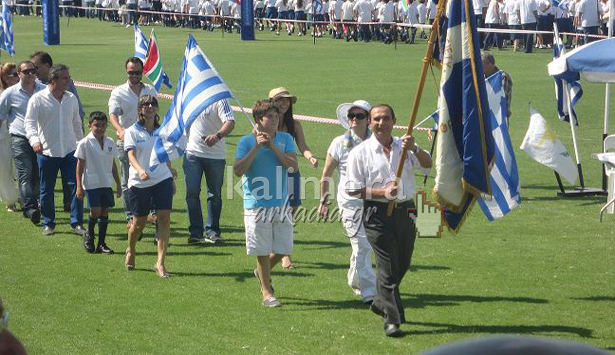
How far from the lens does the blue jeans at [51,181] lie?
13844 millimetres

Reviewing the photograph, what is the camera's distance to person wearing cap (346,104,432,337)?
9352 mm

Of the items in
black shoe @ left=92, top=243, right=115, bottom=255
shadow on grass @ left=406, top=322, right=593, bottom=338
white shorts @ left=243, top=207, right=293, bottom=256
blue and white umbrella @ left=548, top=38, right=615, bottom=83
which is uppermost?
blue and white umbrella @ left=548, top=38, right=615, bottom=83

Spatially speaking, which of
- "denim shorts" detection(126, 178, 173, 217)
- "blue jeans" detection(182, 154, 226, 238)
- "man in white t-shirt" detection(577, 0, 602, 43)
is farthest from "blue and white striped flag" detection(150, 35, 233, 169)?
"man in white t-shirt" detection(577, 0, 602, 43)

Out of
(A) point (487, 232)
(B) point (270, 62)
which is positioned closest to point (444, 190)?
(A) point (487, 232)

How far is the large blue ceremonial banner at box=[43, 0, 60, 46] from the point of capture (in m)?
45.2

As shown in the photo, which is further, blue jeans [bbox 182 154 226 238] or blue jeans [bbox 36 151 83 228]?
blue jeans [bbox 36 151 83 228]

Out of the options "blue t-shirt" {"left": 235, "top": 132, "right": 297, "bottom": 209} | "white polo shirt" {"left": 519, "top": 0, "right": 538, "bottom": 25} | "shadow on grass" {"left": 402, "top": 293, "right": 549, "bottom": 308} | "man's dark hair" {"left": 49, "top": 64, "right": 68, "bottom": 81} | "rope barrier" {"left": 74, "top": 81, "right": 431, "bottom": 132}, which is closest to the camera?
"blue t-shirt" {"left": 235, "top": 132, "right": 297, "bottom": 209}

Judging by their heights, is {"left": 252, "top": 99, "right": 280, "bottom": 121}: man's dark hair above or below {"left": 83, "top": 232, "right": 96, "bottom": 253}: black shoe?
above

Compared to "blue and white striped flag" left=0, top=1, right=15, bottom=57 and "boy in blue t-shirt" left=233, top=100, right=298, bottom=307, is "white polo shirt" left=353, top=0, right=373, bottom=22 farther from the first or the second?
"boy in blue t-shirt" left=233, top=100, right=298, bottom=307

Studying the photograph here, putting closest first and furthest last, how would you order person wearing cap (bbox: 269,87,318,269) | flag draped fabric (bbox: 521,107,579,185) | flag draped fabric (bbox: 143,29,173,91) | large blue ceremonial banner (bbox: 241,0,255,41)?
person wearing cap (bbox: 269,87,318,269)
flag draped fabric (bbox: 521,107,579,185)
flag draped fabric (bbox: 143,29,173,91)
large blue ceremonial banner (bbox: 241,0,255,41)

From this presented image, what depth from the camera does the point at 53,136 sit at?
540 inches

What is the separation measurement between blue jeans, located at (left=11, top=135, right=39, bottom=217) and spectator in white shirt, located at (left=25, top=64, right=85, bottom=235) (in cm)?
62

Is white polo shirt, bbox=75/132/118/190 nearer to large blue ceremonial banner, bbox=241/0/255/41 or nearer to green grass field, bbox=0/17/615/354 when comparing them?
green grass field, bbox=0/17/615/354

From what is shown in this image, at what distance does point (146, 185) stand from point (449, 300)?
3.31 meters
